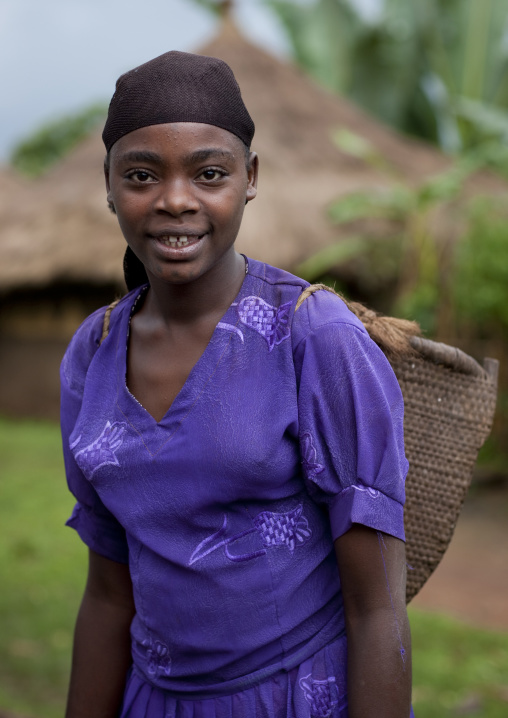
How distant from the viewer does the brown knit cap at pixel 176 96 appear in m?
1.28

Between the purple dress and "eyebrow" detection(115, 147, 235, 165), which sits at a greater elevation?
"eyebrow" detection(115, 147, 235, 165)

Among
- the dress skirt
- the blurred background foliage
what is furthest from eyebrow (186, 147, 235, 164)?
the blurred background foliage

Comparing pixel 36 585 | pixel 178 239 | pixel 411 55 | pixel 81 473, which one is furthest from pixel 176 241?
pixel 411 55

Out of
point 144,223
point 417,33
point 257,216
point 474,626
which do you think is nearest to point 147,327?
point 144,223

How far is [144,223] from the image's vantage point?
Answer: 4.34 feet

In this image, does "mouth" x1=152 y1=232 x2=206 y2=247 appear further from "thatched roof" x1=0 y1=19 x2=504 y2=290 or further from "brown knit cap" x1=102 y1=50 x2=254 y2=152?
"thatched roof" x1=0 y1=19 x2=504 y2=290

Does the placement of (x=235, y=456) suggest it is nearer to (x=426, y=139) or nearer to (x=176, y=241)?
(x=176, y=241)

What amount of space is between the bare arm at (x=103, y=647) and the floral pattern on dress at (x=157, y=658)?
137 millimetres

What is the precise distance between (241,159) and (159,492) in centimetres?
54

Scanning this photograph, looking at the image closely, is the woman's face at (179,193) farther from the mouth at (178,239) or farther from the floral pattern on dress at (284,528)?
the floral pattern on dress at (284,528)

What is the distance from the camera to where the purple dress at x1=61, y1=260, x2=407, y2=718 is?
4.12ft

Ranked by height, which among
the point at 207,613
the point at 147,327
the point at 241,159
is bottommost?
the point at 207,613

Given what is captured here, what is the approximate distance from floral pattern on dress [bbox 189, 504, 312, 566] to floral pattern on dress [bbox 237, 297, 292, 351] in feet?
0.86

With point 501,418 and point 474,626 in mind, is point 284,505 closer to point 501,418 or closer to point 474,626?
point 474,626
